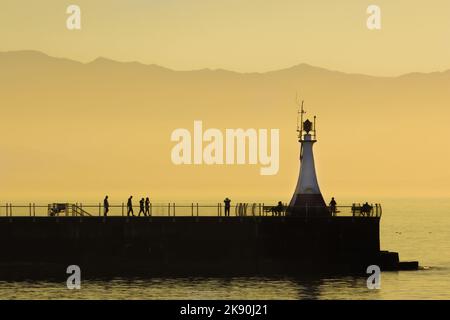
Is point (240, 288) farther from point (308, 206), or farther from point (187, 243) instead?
point (308, 206)

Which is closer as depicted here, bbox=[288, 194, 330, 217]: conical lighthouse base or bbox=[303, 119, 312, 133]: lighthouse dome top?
bbox=[288, 194, 330, 217]: conical lighthouse base

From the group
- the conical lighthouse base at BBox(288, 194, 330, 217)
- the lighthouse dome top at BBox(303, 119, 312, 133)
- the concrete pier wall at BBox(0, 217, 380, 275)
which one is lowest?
the concrete pier wall at BBox(0, 217, 380, 275)

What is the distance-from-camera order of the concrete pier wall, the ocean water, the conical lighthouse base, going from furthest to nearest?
the conical lighthouse base → the concrete pier wall → the ocean water

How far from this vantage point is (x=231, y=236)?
99.9m

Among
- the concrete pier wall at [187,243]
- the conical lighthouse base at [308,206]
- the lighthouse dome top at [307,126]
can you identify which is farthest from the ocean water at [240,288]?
the lighthouse dome top at [307,126]

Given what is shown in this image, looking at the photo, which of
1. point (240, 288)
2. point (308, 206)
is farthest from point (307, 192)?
point (240, 288)

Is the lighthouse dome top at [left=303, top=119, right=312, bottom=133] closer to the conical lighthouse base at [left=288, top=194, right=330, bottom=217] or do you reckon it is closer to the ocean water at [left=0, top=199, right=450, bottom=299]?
the conical lighthouse base at [left=288, top=194, right=330, bottom=217]

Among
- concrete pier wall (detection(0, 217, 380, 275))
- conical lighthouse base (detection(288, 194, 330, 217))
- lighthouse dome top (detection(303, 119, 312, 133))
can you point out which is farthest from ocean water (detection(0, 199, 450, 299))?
lighthouse dome top (detection(303, 119, 312, 133))

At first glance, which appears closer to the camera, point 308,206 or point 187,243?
point 187,243

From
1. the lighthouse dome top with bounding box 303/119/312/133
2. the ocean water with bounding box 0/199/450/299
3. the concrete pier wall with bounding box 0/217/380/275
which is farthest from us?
the lighthouse dome top with bounding box 303/119/312/133

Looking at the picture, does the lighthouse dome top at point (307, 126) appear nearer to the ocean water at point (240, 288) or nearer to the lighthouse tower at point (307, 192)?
the lighthouse tower at point (307, 192)

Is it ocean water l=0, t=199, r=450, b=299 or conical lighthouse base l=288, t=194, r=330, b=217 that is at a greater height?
conical lighthouse base l=288, t=194, r=330, b=217

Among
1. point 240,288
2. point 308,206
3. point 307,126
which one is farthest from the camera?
point 307,126
